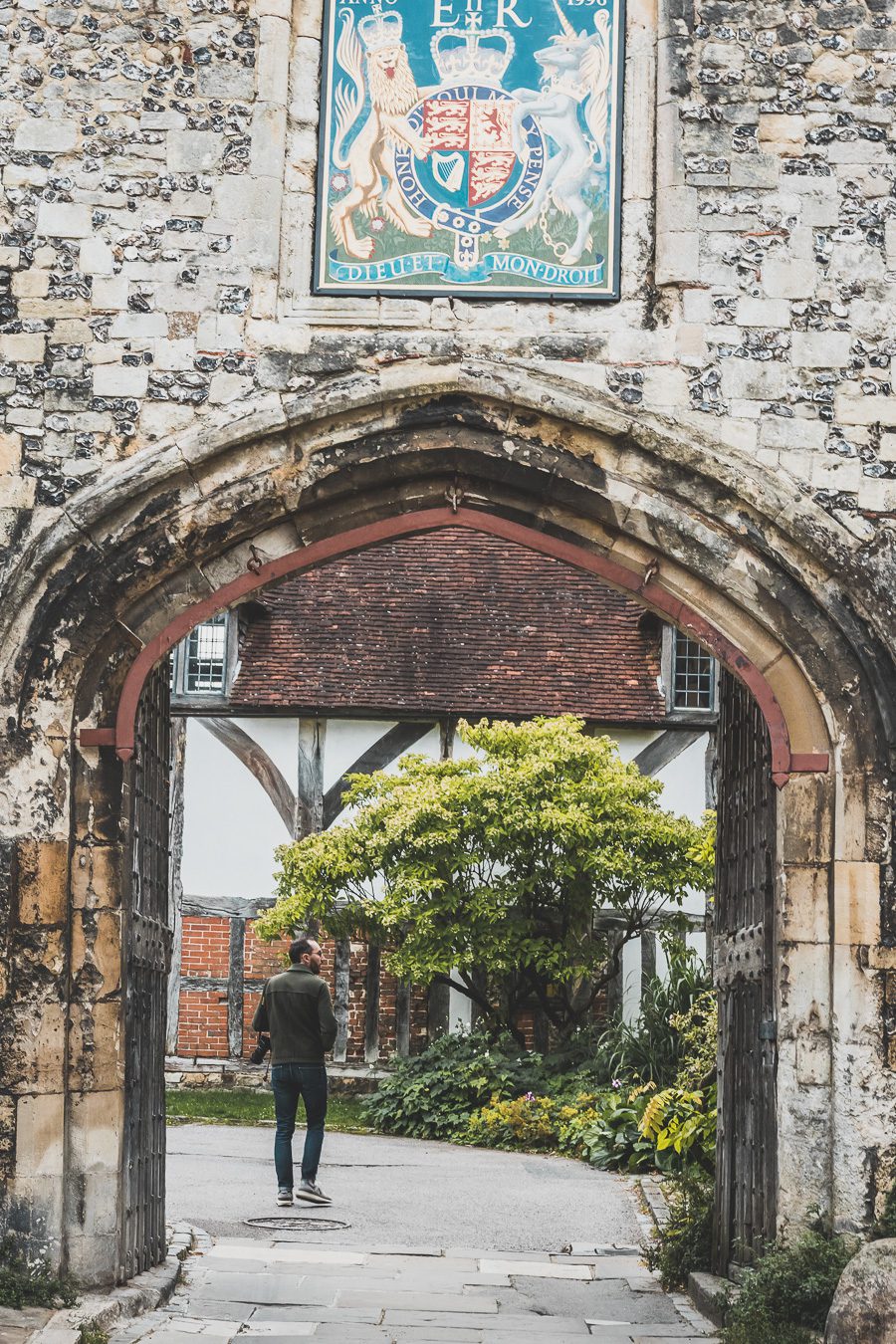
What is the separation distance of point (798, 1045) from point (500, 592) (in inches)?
402

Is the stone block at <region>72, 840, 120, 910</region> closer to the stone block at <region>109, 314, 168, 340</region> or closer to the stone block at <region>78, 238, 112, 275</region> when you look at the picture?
the stone block at <region>109, 314, 168, 340</region>

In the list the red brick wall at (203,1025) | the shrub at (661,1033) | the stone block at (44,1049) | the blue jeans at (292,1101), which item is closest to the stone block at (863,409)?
the stone block at (44,1049)

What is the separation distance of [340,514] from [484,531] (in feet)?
1.76

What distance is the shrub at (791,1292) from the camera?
5.11 meters

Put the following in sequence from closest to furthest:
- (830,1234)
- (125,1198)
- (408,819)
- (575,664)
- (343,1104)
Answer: (830,1234)
(125,1198)
(408,819)
(343,1104)
(575,664)

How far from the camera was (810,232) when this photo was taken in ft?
19.7

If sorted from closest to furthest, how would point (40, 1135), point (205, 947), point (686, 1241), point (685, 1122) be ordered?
point (40, 1135)
point (686, 1241)
point (685, 1122)
point (205, 947)

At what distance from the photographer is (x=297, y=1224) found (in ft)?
26.3

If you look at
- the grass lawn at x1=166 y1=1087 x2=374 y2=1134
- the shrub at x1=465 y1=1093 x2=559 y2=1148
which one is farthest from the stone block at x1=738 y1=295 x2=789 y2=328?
the grass lawn at x1=166 y1=1087 x2=374 y2=1134

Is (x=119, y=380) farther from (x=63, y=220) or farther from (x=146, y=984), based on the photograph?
(x=146, y=984)

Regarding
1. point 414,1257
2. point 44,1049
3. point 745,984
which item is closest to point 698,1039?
point 414,1257

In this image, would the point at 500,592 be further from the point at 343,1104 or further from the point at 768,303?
the point at 768,303

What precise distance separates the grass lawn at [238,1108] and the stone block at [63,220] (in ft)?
26.8

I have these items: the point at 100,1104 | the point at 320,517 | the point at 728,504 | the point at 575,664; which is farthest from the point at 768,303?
the point at 575,664
